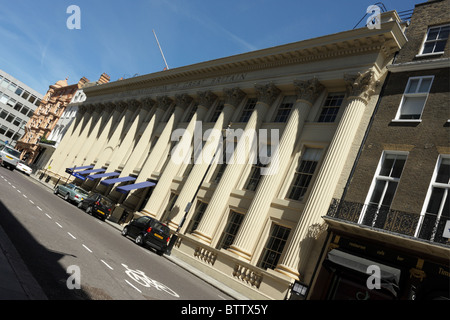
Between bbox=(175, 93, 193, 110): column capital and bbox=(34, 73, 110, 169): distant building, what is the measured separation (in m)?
27.8

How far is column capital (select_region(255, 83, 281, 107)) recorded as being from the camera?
2239 cm

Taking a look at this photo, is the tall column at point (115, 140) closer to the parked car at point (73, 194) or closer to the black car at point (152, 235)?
the parked car at point (73, 194)

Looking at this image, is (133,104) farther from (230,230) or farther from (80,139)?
(230,230)

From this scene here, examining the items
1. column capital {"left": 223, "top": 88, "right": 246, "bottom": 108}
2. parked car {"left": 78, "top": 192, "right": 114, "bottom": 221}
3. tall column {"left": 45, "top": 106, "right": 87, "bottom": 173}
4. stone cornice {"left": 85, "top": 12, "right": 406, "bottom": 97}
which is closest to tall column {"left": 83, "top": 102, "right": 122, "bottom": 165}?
tall column {"left": 45, "top": 106, "right": 87, "bottom": 173}

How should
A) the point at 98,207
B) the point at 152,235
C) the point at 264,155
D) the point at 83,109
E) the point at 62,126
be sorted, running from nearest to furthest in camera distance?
the point at 152,235, the point at 264,155, the point at 98,207, the point at 83,109, the point at 62,126

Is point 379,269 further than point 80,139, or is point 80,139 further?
point 80,139

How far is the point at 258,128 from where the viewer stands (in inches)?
872

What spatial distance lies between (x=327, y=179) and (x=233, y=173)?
21.8ft

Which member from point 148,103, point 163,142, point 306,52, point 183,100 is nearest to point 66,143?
point 148,103

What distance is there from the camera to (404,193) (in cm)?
1403

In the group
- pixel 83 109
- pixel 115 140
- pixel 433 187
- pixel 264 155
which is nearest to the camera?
pixel 433 187

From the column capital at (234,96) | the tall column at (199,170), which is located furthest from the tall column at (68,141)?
the column capital at (234,96)

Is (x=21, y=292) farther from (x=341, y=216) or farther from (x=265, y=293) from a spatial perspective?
(x=341, y=216)

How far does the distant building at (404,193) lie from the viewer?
12.1 m
